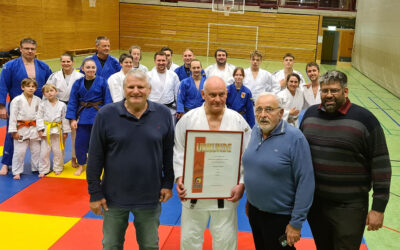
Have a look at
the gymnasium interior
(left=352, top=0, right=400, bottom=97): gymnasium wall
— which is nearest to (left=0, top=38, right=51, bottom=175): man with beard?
the gymnasium interior

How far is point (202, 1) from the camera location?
27812 millimetres

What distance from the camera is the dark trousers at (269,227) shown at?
117 inches

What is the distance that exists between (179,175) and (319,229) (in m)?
1.29

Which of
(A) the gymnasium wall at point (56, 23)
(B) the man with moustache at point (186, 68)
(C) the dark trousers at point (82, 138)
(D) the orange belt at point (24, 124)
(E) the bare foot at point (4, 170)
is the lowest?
(E) the bare foot at point (4, 170)

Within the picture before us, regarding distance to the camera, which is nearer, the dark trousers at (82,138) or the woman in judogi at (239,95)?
the dark trousers at (82,138)

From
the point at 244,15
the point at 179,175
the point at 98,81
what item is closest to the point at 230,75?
the point at 98,81

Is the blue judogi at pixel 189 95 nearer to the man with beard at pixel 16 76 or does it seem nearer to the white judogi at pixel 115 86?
the white judogi at pixel 115 86

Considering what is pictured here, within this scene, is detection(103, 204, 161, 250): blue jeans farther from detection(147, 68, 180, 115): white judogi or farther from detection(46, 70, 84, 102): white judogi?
detection(147, 68, 180, 115): white judogi

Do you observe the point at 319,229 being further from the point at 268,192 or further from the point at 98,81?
the point at 98,81

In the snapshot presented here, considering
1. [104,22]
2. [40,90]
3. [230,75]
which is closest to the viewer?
[40,90]

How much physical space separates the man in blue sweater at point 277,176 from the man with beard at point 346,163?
0.21 meters

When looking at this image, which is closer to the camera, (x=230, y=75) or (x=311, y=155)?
(x=311, y=155)

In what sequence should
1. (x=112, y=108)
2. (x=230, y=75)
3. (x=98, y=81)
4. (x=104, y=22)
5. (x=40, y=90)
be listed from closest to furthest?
(x=112, y=108)
(x=98, y=81)
(x=40, y=90)
(x=230, y=75)
(x=104, y=22)

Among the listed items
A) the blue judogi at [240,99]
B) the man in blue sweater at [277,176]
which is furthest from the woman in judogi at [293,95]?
the man in blue sweater at [277,176]
